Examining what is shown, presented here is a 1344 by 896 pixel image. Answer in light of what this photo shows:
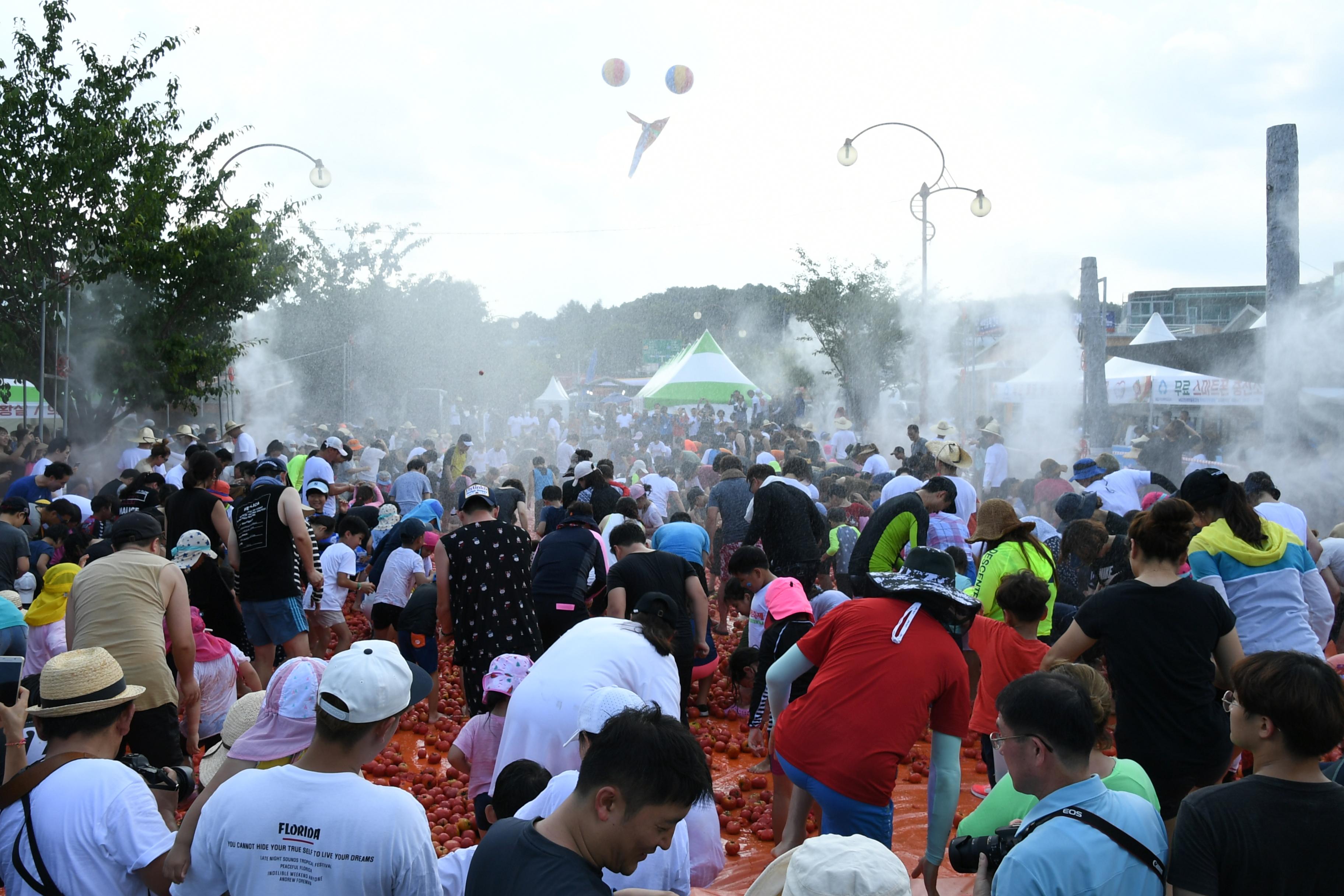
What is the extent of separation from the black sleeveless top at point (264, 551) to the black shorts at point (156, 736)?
192cm

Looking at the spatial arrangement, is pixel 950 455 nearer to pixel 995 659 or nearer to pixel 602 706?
pixel 995 659

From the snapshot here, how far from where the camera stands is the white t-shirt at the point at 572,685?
128 inches

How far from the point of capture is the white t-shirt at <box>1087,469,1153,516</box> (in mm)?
8703

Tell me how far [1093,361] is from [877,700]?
16292 millimetres

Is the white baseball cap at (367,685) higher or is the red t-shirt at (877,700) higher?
the white baseball cap at (367,685)

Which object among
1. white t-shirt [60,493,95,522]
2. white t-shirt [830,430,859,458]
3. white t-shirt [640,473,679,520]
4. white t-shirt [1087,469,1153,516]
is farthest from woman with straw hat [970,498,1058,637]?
white t-shirt [830,430,859,458]

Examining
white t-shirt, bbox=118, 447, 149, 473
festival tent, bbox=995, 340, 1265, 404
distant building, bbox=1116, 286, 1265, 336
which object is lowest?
white t-shirt, bbox=118, 447, 149, 473

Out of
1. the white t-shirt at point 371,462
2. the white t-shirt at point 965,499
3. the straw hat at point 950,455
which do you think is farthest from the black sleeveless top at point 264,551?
the white t-shirt at point 371,462

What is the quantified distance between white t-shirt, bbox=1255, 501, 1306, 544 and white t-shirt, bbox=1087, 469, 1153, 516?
2.26 meters

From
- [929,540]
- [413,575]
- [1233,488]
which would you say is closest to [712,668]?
[929,540]

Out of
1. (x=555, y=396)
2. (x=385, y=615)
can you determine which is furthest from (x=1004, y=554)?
(x=555, y=396)

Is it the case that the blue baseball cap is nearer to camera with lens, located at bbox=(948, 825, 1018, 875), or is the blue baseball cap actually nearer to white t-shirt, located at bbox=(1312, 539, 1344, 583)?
white t-shirt, located at bbox=(1312, 539, 1344, 583)

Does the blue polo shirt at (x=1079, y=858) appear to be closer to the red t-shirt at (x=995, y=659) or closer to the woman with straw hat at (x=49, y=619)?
the red t-shirt at (x=995, y=659)

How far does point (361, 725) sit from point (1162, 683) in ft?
9.26
